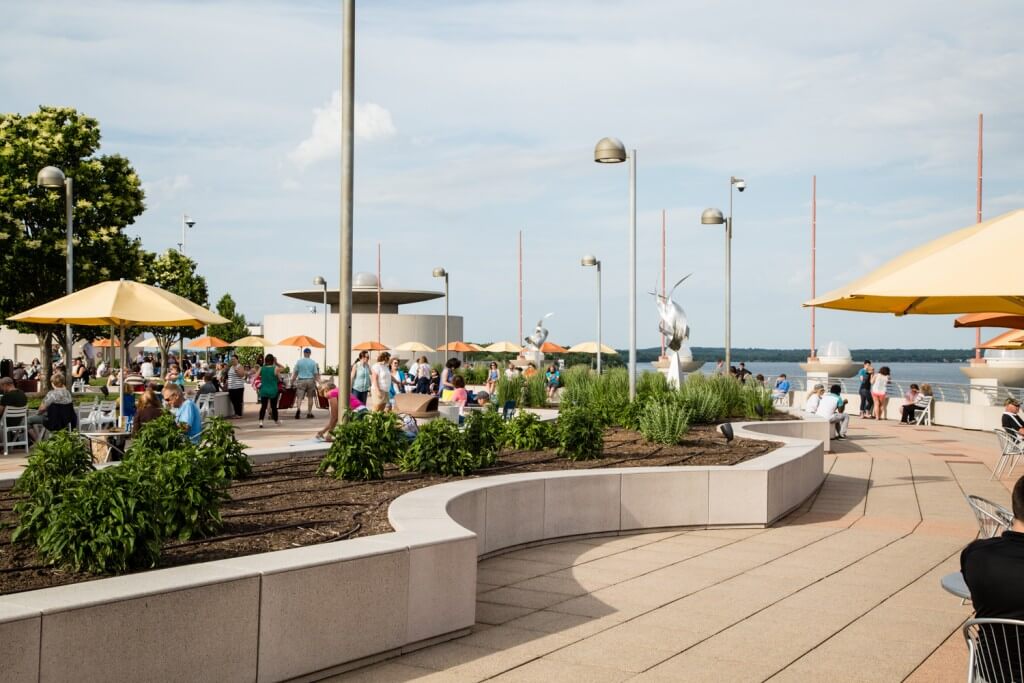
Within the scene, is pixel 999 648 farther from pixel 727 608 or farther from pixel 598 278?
pixel 598 278

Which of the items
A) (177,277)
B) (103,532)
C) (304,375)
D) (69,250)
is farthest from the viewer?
(177,277)

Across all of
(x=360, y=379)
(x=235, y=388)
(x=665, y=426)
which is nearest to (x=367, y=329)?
(x=235, y=388)

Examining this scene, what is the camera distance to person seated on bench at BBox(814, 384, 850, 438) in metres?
20.2

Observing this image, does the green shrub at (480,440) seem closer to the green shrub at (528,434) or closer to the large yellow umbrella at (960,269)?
the green shrub at (528,434)

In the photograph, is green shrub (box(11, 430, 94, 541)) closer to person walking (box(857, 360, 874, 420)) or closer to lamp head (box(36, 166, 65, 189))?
lamp head (box(36, 166, 65, 189))

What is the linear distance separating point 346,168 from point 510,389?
39.9ft

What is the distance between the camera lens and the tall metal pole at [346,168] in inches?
391

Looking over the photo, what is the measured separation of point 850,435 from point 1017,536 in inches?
784

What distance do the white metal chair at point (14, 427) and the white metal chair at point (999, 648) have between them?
14366 millimetres

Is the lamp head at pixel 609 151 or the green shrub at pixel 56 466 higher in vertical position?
the lamp head at pixel 609 151

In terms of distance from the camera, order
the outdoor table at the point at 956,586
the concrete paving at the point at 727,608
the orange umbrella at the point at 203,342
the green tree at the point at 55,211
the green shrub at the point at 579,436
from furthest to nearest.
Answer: the orange umbrella at the point at 203,342 → the green tree at the point at 55,211 → the green shrub at the point at 579,436 → the concrete paving at the point at 727,608 → the outdoor table at the point at 956,586

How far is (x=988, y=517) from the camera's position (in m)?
6.21

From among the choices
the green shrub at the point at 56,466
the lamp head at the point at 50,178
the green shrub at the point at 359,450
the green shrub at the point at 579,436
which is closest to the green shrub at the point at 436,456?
the green shrub at the point at 359,450

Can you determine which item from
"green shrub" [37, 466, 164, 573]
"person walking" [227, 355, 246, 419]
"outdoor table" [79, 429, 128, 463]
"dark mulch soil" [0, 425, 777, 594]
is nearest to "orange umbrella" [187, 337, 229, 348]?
"person walking" [227, 355, 246, 419]
